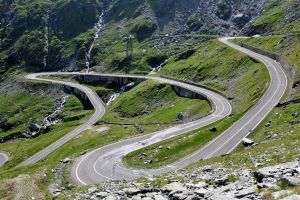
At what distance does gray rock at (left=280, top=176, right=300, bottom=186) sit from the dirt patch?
35.6 metres

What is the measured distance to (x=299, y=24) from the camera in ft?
610

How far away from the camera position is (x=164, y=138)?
9706 cm

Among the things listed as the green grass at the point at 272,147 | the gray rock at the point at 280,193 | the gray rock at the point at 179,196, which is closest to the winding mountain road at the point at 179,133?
the green grass at the point at 272,147

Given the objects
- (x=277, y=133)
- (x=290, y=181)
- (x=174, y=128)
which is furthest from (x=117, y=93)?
(x=290, y=181)

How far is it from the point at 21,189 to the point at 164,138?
141 feet

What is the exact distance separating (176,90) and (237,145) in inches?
3540

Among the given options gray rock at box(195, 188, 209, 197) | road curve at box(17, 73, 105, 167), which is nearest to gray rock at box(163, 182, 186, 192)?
gray rock at box(195, 188, 209, 197)

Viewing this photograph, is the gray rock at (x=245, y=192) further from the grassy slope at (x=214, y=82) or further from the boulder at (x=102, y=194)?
the grassy slope at (x=214, y=82)

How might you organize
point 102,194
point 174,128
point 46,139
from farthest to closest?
point 46,139, point 174,128, point 102,194

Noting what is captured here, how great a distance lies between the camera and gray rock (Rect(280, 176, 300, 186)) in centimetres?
2825

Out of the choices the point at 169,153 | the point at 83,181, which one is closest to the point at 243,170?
the point at 83,181

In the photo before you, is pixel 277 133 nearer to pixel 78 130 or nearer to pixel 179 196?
pixel 179 196

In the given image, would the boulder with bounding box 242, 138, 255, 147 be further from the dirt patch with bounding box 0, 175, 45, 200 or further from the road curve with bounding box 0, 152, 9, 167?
the road curve with bounding box 0, 152, 9, 167

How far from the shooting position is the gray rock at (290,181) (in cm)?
2825
